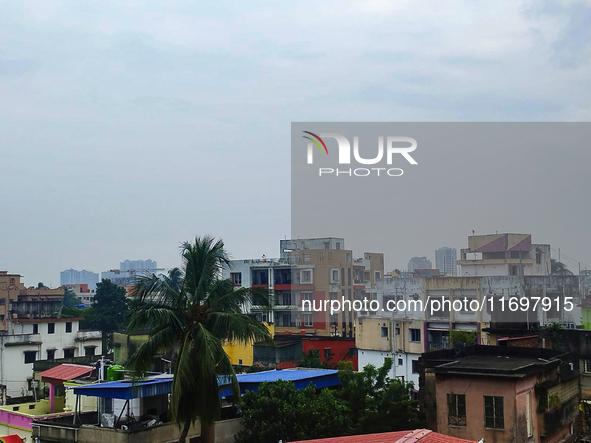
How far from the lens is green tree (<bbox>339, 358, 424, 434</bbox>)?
19656mm

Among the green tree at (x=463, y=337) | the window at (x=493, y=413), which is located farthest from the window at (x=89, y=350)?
the window at (x=493, y=413)

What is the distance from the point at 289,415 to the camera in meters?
18.6

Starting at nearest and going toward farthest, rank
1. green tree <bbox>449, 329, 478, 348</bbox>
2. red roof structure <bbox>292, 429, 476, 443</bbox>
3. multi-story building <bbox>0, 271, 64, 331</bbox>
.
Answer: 1. red roof structure <bbox>292, 429, 476, 443</bbox>
2. green tree <bbox>449, 329, 478, 348</bbox>
3. multi-story building <bbox>0, 271, 64, 331</bbox>

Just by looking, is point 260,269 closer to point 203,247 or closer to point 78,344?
point 78,344

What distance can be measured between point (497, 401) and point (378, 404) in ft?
15.2

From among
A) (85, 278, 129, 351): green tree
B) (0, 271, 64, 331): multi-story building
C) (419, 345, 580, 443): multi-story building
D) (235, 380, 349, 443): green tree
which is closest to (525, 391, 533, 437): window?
(419, 345, 580, 443): multi-story building

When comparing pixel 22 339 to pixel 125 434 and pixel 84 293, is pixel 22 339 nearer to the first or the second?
pixel 125 434

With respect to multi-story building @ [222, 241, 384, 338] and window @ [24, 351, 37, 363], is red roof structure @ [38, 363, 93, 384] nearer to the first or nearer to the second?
window @ [24, 351, 37, 363]

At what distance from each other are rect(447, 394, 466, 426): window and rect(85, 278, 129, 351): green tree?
54667mm

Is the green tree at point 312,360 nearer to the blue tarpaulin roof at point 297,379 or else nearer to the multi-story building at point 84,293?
the blue tarpaulin roof at point 297,379

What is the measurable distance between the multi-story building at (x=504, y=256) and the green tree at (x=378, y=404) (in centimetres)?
3823

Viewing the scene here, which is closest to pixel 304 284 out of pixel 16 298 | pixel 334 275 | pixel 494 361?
pixel 334 275

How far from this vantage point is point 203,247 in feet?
53.7

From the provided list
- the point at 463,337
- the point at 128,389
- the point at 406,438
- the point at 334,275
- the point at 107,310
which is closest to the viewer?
the point at 406,438
